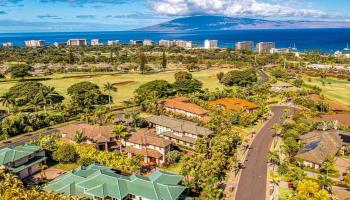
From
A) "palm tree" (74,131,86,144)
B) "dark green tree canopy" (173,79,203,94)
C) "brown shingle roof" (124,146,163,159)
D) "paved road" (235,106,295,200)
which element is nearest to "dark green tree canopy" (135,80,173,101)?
"dark green tree canopy" (173,79,203,94)

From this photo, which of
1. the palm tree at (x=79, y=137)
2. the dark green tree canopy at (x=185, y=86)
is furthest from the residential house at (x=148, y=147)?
the dark green tree canopy at (x=185, y=86)

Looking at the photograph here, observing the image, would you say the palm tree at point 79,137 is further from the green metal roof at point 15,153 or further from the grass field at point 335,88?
the grass field at point 335,88

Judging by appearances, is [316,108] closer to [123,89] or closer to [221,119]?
[221,119]

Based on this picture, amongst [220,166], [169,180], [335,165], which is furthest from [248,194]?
[335,165]

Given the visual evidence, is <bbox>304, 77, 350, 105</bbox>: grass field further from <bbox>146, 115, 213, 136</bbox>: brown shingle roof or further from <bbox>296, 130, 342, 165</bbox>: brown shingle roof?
<bbox>146, 115, 213, 136</bbox>: brown shingle roof

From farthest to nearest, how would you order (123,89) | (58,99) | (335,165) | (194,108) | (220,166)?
(123,89), (58,99), (194,108), (335,165), (220,166)

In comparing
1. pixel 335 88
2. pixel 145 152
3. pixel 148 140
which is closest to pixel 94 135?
pixel 148 140

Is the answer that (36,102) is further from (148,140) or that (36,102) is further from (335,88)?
(335,88)
